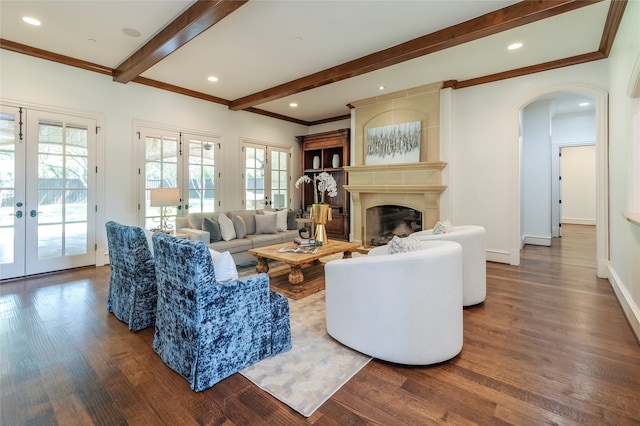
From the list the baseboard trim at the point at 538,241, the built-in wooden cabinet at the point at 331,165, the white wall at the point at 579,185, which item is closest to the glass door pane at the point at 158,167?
the built-in wooden cabinet at the point at 331,165

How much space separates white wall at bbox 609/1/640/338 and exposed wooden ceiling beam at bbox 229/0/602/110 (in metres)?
0.62

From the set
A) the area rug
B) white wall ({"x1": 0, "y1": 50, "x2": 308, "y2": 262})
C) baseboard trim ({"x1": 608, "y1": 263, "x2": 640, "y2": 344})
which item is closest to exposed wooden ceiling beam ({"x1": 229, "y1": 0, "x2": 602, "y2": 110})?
white wall ({"x1": 0, "y1": 50, "x2": 308, "y2": 262})

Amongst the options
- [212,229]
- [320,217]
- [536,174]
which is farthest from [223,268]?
[536,174]

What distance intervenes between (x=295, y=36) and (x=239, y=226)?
279cm

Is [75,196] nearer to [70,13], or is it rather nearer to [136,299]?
[70,13]

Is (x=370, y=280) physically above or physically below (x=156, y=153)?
below

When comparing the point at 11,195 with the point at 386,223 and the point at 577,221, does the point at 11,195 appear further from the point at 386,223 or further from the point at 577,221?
the point at 577,221

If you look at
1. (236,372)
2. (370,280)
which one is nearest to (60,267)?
(236,372)

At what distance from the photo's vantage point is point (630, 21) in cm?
271

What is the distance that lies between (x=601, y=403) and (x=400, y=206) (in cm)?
444

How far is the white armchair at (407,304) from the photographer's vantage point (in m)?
1.93

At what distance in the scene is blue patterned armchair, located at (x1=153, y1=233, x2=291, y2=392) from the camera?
179 centimetres

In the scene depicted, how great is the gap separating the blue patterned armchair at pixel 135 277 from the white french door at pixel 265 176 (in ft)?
13.2

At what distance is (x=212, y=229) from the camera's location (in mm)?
4445
